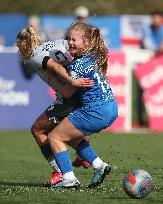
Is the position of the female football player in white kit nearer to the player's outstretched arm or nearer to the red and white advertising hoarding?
the player's outstretched arm

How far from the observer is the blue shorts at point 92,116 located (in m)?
9.31

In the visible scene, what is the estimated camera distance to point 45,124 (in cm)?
995

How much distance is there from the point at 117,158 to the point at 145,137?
12.6ft

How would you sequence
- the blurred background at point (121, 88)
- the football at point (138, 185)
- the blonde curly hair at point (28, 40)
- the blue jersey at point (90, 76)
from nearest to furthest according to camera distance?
the football at point (138, 185) < the blue jersey at point (90, 76) < the blonde curly hair at point (28, 40) < the blurred background at point (121, 88)

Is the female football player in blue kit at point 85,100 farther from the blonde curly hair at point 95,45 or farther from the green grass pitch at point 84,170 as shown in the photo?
the green grass pitch at point 84,170

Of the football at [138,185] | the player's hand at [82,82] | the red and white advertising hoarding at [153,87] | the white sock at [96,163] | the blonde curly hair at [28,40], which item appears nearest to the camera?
the football at [138,185]

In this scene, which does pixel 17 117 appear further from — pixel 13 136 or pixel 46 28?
pixel 46 28

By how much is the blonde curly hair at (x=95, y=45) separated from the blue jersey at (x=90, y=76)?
0.05m

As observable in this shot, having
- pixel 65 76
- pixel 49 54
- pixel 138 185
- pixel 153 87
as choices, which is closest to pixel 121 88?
pixel 153 87

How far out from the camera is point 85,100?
369 inches

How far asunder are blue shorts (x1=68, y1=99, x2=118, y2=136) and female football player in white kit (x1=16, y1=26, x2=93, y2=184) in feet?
1.08

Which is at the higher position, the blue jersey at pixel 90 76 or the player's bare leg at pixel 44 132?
the blue jersey at pixel 90 76

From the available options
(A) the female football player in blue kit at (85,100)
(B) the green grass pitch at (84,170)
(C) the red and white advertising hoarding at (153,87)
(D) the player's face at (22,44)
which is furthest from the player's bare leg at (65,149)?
(C) the red and white advertising hoarding at (153,87)

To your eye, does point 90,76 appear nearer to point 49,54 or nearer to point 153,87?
point 49,54
